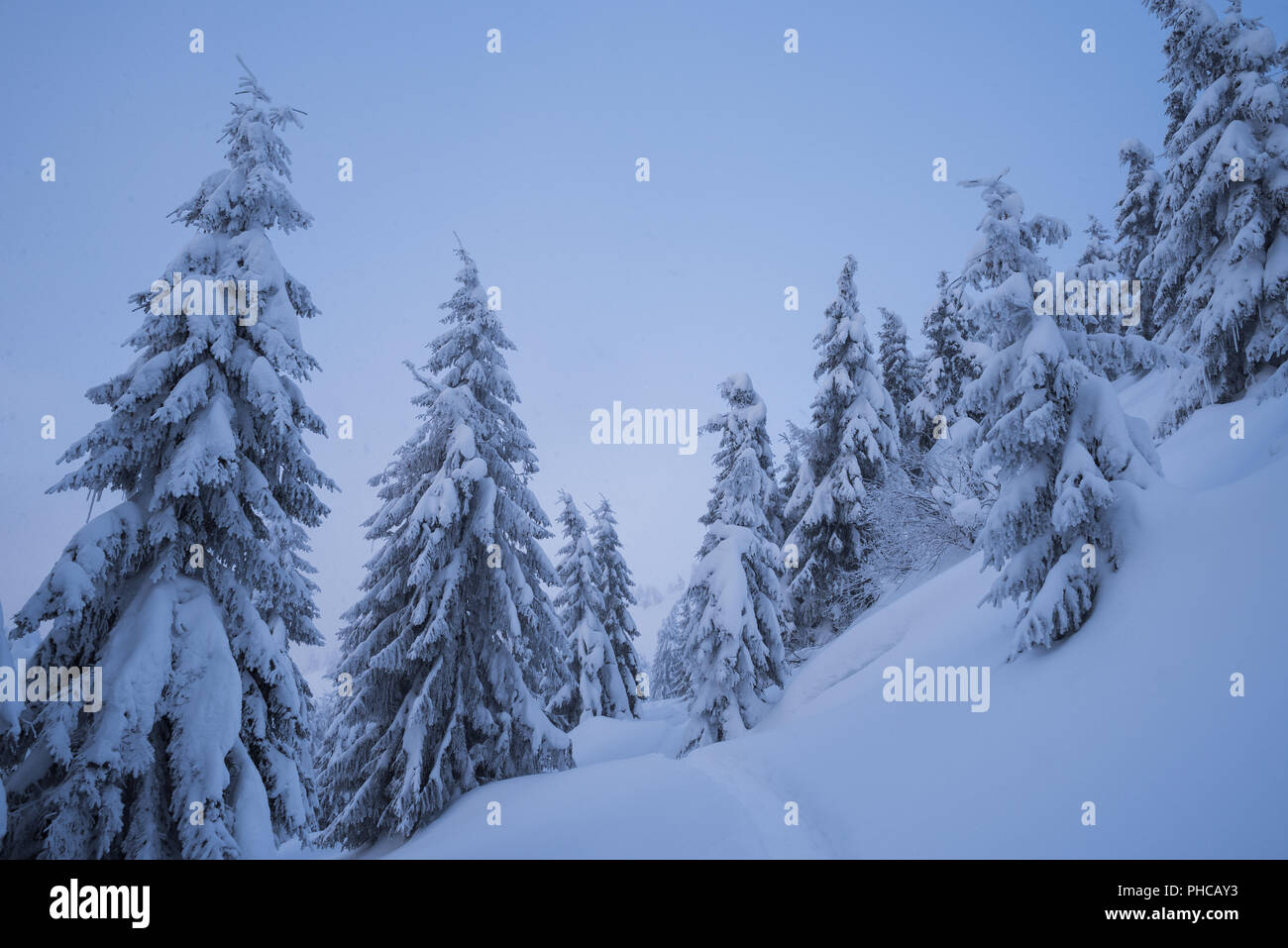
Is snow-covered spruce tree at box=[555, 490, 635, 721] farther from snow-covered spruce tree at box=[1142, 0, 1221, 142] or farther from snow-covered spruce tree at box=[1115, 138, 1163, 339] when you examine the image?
snow-covered spruce tree at box=[1115, 138, 1163, 339]

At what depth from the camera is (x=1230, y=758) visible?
5.15 meters

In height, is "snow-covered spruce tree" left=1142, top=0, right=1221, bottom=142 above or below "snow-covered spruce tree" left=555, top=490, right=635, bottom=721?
above

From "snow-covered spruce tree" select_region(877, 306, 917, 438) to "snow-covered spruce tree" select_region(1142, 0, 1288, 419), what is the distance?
1498 cm

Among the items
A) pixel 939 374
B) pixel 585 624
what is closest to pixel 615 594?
pixel 585 624

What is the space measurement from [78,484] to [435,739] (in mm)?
7669

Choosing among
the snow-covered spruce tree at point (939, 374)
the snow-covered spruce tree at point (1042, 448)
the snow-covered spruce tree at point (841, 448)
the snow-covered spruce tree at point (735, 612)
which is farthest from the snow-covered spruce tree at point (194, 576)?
the snow-covered spruce tree at point (939, 374)

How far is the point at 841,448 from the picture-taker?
76.3 ft

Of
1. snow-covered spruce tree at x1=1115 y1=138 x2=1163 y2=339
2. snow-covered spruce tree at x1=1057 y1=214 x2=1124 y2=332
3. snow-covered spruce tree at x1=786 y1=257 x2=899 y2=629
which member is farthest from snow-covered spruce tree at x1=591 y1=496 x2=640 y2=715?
snow-covered spruce tree at x1=1115 y1=138 x2=1163 y2=339

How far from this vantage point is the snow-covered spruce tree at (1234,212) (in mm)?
14789

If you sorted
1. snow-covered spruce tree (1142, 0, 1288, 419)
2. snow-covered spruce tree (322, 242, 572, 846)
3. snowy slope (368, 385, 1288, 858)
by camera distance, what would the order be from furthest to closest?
1. snow-covered spruce tree (1142, 0, 1288, 419)
2. snow-covered spruce tree (322, 242, 572, 846)
3. snowy slope (368, 385, 1288, 858)

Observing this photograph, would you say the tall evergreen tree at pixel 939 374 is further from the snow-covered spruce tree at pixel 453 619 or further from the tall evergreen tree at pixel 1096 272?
the snow-covered spruce tree at pixel 453 619

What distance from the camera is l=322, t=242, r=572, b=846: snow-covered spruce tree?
1230 centimetres

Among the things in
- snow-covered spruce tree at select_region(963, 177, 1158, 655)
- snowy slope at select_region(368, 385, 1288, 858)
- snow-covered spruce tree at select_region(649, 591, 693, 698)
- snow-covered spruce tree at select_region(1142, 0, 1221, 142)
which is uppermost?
snow-covered spruce tree at select_region(1142, 0, 1221, 142)

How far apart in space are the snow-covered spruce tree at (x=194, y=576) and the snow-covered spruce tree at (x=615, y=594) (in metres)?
21.6
